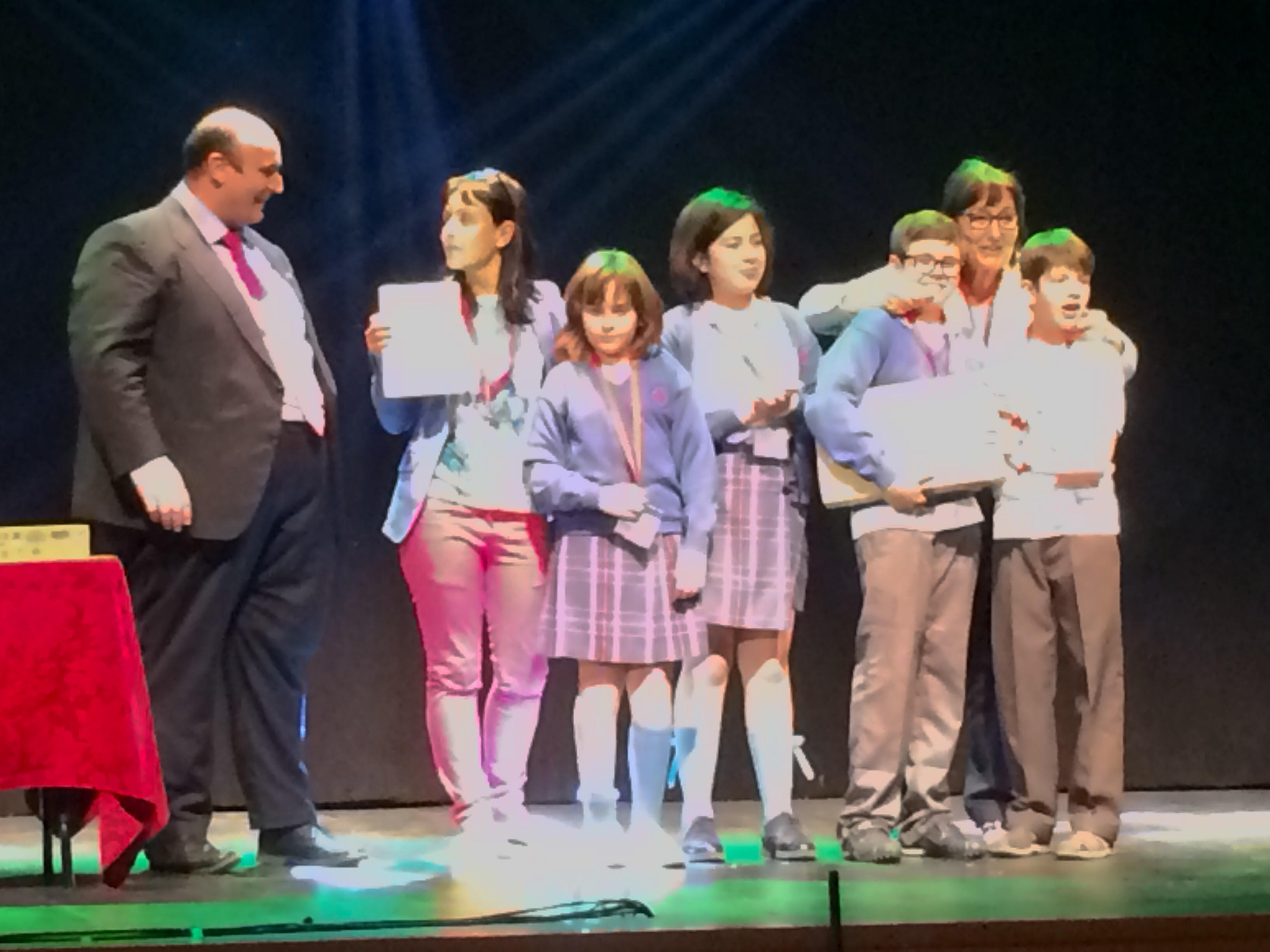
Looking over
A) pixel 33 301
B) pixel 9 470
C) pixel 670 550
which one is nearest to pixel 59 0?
pixel 33 301

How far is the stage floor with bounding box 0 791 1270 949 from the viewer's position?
2.70 metres

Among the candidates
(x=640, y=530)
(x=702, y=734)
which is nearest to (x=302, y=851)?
(x=702, y=734)

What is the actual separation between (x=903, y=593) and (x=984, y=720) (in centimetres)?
48

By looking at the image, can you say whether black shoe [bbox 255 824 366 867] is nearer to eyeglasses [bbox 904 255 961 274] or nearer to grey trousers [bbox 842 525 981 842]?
grey trousers [bbox 842 525 981 842]

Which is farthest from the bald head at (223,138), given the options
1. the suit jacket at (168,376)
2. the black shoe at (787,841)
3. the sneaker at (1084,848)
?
the sneaker at (1084,848)

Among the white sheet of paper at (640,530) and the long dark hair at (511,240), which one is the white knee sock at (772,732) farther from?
the long dark hair at (511,240)

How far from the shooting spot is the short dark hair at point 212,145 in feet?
11.3

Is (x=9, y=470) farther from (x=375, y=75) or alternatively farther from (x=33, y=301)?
(x=375, y=75)

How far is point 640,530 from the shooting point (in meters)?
3.42

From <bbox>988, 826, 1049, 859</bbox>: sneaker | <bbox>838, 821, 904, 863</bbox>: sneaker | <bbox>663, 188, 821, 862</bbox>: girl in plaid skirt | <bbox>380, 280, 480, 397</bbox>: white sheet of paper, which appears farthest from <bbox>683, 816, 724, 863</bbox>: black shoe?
<bbox>380, 280, 480, 397</bbox>: white sheet of paper

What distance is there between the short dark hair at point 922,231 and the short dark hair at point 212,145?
140 cm

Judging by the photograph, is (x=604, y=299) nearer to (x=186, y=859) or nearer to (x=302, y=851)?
(x=302, y=851)

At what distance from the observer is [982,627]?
3826 millimetres

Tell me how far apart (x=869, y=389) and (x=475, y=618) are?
3.23 ft
